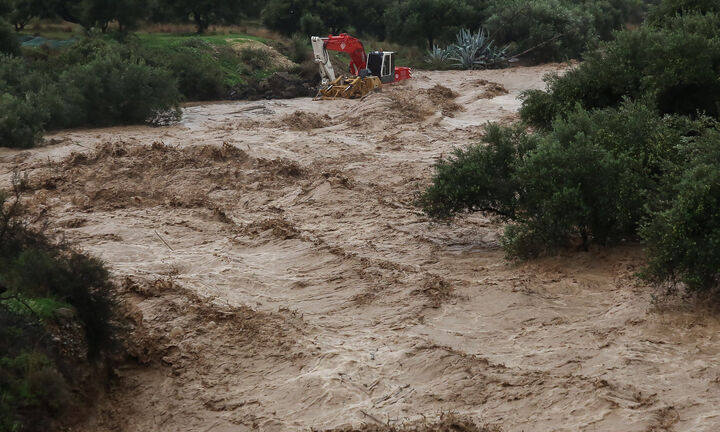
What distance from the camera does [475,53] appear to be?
109 feet

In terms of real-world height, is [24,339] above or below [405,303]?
above

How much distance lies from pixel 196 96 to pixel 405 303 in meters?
20.9

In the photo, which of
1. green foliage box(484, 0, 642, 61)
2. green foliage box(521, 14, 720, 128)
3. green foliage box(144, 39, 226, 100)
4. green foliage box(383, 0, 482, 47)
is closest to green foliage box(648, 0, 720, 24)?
green foliage box(521, 14, 720, 128)

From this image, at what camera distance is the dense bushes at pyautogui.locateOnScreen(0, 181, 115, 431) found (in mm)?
5938

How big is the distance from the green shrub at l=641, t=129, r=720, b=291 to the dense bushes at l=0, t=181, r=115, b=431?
206 inches

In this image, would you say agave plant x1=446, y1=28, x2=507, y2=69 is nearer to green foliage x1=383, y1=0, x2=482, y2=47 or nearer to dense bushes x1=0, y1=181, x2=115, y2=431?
green foliage x1=383, y1=0, x2=482, y2=47

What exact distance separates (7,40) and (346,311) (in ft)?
71.2

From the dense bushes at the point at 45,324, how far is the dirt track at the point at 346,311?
0.47 meters

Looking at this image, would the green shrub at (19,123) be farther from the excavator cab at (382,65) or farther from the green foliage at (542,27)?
the green foliage at (542,27)

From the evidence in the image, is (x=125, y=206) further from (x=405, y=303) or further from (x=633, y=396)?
(x=633, y=396)

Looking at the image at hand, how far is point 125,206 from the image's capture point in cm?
1377

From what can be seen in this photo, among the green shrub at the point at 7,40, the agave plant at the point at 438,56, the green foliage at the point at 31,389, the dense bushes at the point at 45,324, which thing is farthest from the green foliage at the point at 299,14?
the green foliage at the point at 31,389

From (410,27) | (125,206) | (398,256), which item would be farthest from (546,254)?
(410,27)

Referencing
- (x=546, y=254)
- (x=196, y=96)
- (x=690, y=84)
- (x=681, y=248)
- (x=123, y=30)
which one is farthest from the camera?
(x=123, y=30)
